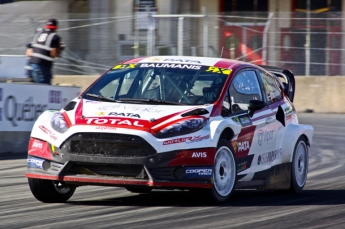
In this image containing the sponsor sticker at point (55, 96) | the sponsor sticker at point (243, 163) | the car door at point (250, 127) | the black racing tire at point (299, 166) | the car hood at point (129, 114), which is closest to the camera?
the car hood at point (129, 114)

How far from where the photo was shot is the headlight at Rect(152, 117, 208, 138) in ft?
24.8

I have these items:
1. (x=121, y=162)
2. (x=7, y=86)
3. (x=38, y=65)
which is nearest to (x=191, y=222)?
(x=121, y=162)

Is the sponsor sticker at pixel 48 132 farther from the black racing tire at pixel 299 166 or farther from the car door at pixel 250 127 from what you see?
the black racing tire at pixel 299 166

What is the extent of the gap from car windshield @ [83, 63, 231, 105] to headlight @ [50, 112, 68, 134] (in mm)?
577

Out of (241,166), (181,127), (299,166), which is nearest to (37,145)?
(181,127)

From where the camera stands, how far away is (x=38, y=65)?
16531 mm

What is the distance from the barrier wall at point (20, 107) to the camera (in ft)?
42.4

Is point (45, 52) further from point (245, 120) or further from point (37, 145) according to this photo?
point (37, 145)

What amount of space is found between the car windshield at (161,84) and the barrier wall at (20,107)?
4.28m

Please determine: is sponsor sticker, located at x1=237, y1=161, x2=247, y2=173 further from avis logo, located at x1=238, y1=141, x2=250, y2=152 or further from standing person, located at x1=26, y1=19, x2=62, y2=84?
standing person, located at x1=26, y1=19, x2=62, y2=84

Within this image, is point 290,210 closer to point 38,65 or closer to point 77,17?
point 38,65

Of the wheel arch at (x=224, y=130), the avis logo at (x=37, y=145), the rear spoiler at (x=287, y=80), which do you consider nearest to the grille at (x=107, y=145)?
the avis logo at (x=37, y=145)

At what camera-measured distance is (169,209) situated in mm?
7664

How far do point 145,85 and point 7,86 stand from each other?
188 inches
